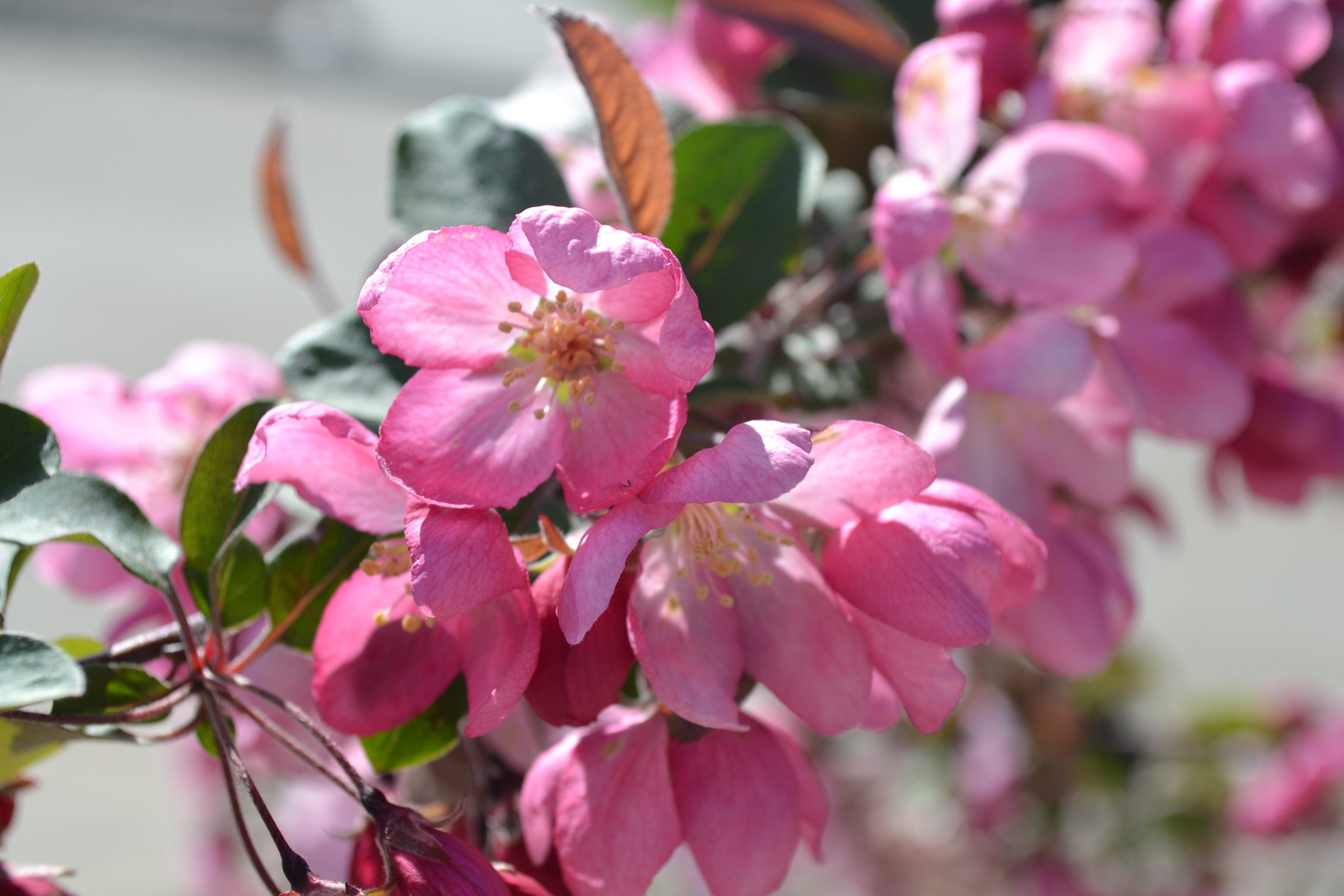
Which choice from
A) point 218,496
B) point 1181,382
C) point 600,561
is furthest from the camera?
point 1181,382

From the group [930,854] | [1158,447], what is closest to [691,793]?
[930,854]

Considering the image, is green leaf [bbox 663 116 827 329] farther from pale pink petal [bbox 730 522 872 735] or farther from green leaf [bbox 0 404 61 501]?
green leaf [bbox 0 404 61 501]

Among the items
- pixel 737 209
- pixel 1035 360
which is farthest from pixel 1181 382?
pixel 737 209

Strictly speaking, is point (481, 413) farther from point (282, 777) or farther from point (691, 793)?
point (282, 777)

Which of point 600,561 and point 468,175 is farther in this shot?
point 468,175

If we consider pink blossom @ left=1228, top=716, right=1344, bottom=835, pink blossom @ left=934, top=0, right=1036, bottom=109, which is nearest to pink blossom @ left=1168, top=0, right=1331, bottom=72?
pink blossom @ left=934, top=0, right=1036, bottom=109

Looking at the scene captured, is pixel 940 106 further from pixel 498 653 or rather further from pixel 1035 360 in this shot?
pixel 498 653
